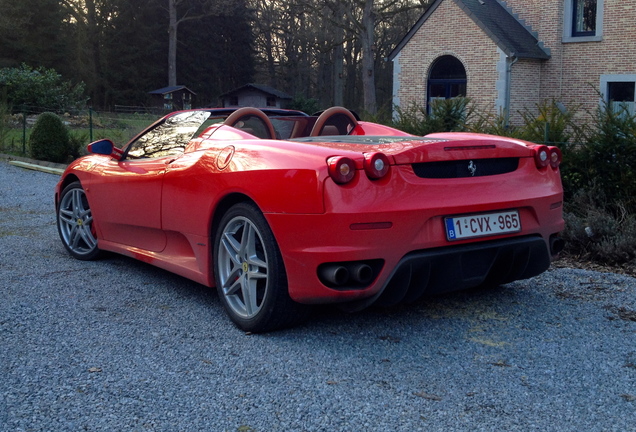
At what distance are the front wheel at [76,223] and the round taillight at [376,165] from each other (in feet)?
10.7

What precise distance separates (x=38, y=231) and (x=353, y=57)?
54.1 m

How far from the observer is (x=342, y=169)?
3820 millimetres

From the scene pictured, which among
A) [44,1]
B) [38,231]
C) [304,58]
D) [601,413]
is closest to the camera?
[601,413]

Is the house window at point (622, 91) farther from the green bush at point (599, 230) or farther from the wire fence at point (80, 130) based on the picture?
the green bush at point (599, 230)

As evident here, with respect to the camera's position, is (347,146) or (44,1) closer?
(347,146)

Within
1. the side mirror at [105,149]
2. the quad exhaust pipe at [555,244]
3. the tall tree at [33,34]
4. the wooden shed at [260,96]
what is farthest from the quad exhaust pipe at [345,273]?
the tall tree at [33,34]

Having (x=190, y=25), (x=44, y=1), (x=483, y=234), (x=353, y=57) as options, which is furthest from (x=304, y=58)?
(x=483, y=234)

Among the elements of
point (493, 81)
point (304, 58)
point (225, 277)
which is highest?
point (304, 58)

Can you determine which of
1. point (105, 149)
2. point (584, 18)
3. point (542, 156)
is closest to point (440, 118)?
point (105, 149)

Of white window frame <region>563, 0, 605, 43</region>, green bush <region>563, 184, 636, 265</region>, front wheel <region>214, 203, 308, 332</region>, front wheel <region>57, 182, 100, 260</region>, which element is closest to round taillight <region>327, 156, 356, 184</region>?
front wheel <region>214, 203, 308, 332</region>

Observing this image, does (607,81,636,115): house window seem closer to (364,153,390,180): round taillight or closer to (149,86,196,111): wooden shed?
(364,153,390,180): round taillight

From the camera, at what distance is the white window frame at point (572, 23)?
2936 cm

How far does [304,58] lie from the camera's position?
6128 cm

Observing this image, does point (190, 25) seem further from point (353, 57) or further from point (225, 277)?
point (225, 277)
